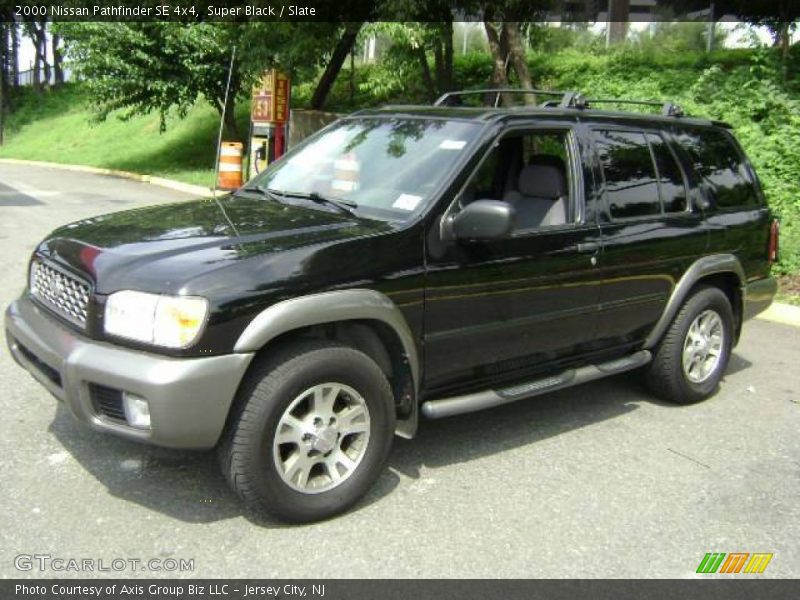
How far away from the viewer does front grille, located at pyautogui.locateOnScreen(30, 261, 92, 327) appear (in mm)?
3436

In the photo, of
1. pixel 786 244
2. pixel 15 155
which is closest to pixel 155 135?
pixel 15 155

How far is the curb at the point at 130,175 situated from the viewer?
17.2m

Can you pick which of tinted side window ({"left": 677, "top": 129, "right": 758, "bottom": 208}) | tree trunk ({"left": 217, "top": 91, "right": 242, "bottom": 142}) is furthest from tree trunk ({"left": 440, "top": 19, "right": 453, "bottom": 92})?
tinted side window ({"left": 677, "top": 129, "right": 758, "bottom": 208})

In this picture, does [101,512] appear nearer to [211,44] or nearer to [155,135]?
[211,44]

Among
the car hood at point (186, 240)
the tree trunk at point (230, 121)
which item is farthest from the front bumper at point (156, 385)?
the tree trunk at point (230, 121)

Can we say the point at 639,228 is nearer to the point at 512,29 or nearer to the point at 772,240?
the point at 772,240

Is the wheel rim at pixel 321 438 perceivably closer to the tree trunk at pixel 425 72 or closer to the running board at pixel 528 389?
the running board at pixel 528 389

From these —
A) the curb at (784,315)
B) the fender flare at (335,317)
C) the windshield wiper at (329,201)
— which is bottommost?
the curb at (784,315)

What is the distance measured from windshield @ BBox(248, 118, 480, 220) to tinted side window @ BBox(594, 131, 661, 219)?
931 mm

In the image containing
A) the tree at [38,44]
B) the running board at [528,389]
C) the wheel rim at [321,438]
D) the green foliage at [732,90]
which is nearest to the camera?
the wheel rim at [321,438]

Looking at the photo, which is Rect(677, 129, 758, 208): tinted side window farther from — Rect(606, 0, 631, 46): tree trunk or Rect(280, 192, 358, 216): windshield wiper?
Rect(606, 0, 631, 46): tree trunk

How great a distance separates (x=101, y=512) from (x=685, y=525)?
102 inches

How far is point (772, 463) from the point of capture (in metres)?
4.46

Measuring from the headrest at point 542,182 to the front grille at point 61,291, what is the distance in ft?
8.50
